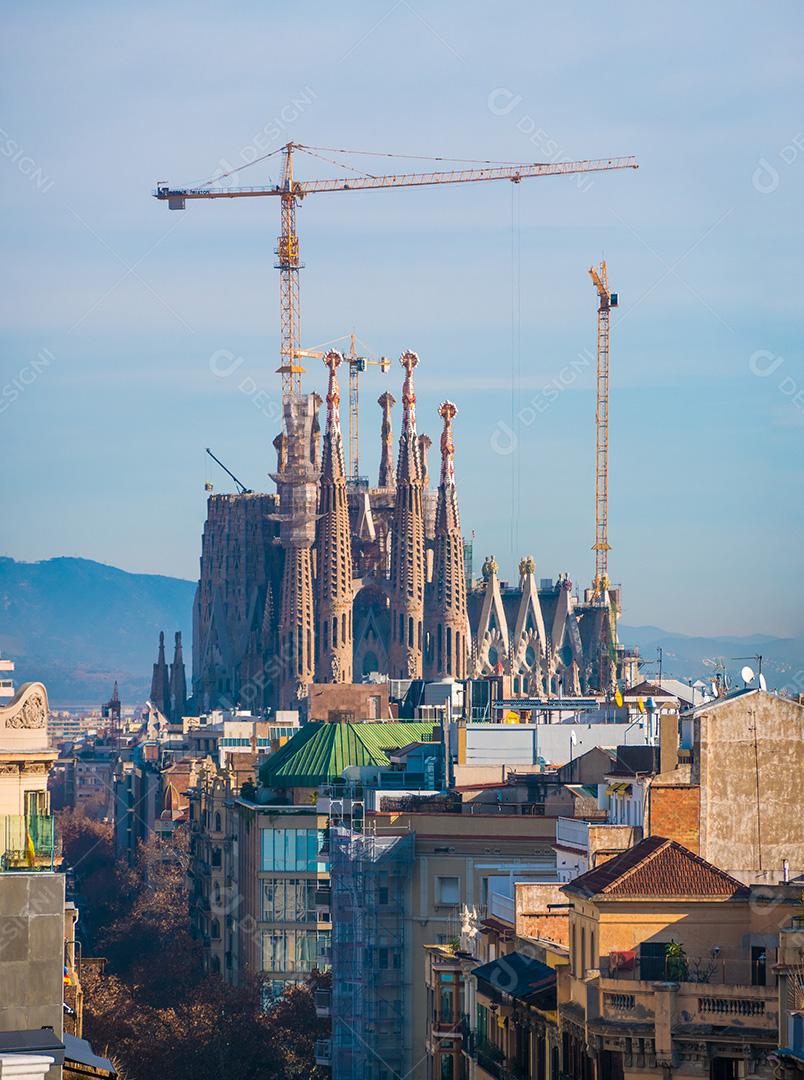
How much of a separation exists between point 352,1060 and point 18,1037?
31702 mm

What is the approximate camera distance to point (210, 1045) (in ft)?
184

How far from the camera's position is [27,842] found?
27625mm

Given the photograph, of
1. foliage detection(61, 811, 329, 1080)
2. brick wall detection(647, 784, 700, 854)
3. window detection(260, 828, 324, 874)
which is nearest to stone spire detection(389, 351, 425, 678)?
foliage detection(61, 811, 329, 1080)

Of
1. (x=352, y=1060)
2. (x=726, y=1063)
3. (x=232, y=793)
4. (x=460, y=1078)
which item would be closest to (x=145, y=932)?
(x=232, y=793)

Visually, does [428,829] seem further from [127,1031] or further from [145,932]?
[145,932]

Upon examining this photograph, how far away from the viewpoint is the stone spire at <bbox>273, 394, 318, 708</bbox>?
19012 cm

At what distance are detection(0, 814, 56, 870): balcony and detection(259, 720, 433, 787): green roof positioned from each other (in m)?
43.8

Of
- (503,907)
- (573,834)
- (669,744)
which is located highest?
(669,744)

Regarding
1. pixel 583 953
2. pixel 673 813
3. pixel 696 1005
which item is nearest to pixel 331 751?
pixel 673 813

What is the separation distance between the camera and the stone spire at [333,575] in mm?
190375

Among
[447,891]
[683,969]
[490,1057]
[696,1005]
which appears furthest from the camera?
[447,891]

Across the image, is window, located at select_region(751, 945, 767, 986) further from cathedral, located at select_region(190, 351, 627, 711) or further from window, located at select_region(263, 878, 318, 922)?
cathedral, located at select_region(190, 351, 627, 711)

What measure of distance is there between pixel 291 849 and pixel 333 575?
117460 millimetres

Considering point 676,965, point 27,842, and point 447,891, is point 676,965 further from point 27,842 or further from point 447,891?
point 447,891
